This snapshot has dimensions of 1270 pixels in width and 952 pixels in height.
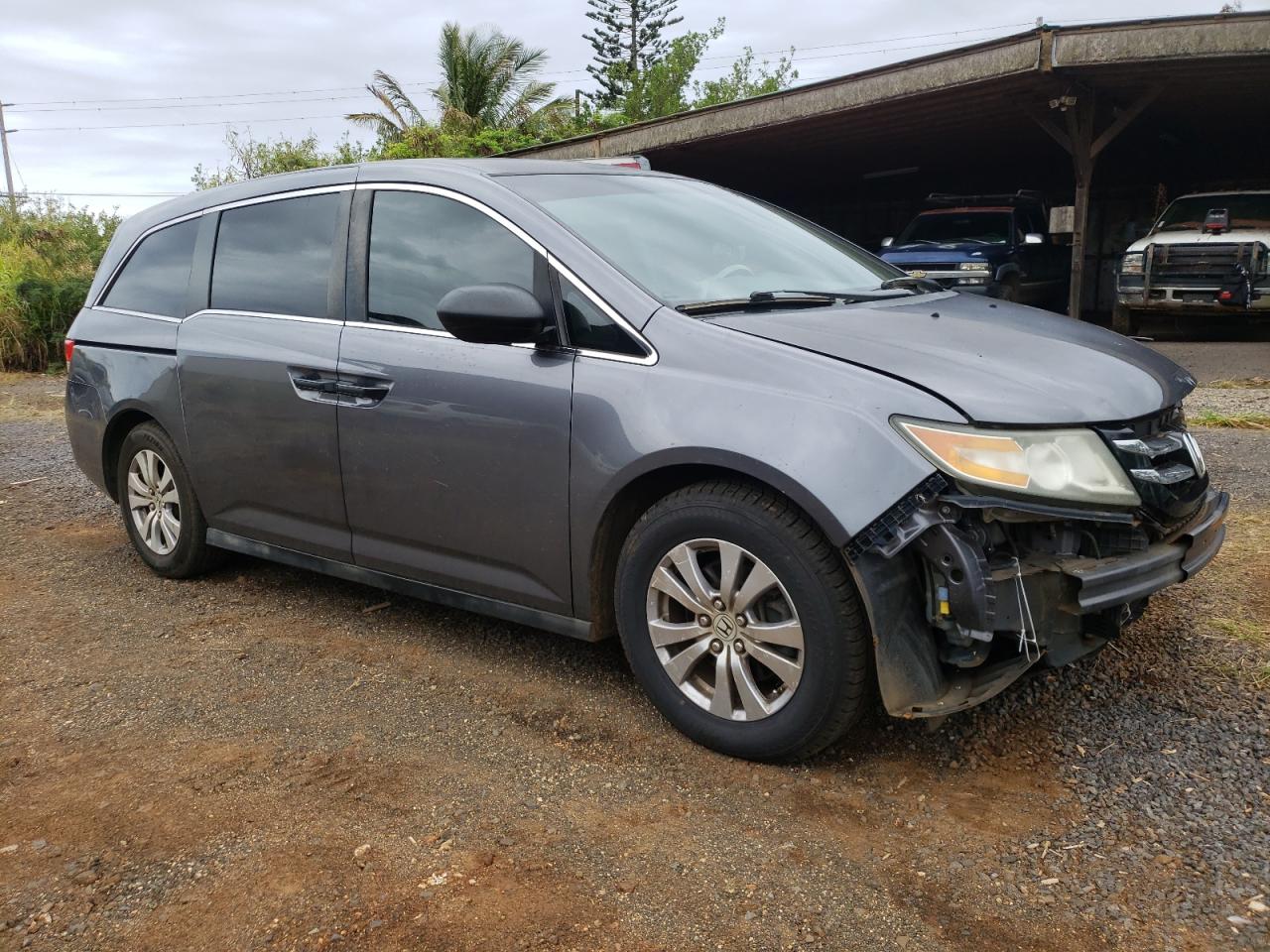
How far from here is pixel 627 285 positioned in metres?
3.24

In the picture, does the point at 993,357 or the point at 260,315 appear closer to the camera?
the point at 993,357

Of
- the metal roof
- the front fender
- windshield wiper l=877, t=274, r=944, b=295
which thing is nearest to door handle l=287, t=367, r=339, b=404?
the front fender

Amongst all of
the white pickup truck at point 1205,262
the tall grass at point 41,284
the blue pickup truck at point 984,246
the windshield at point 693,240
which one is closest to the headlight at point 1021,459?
the windshield at point 693,240

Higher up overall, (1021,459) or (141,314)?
(141,314)

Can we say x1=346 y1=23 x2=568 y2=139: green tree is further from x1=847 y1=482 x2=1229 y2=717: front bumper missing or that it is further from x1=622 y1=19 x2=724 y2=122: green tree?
x1=847 y1=482 x2=1229 y2=717: front bumper missing

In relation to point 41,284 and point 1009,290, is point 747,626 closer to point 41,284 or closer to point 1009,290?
point 1009,290

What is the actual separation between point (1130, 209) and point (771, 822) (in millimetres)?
21921

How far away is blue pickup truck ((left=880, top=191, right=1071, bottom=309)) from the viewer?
13.6 meters

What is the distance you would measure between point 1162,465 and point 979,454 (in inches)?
28.6

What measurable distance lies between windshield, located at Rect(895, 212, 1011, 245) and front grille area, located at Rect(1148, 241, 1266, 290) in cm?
194

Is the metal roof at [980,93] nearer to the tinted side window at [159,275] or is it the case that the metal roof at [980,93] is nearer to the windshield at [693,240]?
the windshield at [693,240]

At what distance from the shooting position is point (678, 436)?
296 cm

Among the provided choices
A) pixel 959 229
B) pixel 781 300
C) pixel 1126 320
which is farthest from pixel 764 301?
pixel 1126 320

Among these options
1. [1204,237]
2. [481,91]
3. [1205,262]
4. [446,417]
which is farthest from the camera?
[481,91]
